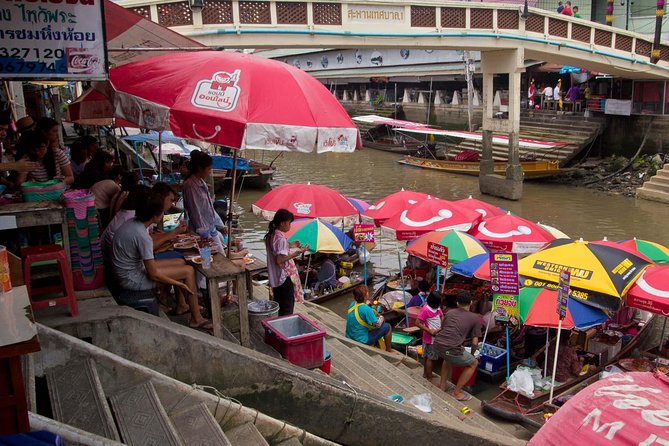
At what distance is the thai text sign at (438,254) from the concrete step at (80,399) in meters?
5.66

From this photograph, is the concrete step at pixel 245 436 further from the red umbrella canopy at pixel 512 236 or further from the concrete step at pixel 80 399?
the red umbrella canopy at pixel 512 236

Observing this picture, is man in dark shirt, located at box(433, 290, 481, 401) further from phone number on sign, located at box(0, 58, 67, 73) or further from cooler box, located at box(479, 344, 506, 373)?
phone number on sign, located at box(0, 58, 67, 73)

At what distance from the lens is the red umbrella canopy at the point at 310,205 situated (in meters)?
11.2

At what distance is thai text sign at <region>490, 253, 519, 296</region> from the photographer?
7199 millimetres

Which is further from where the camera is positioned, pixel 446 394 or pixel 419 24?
pixel 419 24

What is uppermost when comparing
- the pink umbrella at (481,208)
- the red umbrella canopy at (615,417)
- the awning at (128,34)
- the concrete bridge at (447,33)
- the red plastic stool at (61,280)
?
the concrete bridge at (447,33)

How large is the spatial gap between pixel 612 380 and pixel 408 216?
7.96 meters

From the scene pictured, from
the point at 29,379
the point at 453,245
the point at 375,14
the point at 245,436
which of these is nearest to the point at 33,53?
the point at 29,379

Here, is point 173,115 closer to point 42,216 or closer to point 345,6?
point 42,216

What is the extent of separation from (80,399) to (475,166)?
76.0ft

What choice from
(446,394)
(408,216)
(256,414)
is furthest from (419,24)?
(256,414)

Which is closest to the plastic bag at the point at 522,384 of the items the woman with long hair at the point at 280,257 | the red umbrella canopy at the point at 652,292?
the red umbrella canopy at the point at 652,292

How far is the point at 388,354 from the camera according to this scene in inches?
305

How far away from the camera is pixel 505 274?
7.23m
